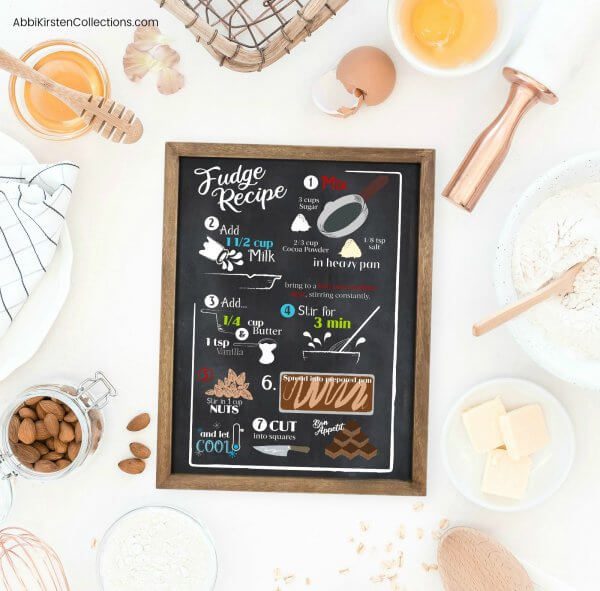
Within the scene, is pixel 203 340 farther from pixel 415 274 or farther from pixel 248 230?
pixel 415 274

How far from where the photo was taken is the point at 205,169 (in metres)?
0.97

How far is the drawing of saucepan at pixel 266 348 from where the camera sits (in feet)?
3.24

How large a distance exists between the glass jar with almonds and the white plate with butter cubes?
0.56 meters

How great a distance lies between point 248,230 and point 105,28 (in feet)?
1.27

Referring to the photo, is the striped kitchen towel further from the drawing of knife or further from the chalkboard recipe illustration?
the drawing of knife

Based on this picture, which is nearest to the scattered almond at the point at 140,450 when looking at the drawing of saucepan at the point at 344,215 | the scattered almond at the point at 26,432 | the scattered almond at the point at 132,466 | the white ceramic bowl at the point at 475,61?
→ the scattered almond at the point at 132,466

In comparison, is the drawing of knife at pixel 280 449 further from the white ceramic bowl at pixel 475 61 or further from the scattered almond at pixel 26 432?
the white ceramic bowl at pixel 475 61

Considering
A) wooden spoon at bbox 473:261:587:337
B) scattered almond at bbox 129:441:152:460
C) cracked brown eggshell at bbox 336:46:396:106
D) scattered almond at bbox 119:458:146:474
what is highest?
cracked brown eggshell at bbox 336:46:396:106

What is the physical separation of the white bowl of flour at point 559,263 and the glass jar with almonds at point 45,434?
25.8 inches

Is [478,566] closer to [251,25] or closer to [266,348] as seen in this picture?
[266,348]

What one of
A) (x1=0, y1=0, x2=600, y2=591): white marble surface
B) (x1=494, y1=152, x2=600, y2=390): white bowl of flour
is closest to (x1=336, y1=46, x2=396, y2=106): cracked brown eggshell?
(x1=0, y1=0, x2=600, y2=591): white marble surface

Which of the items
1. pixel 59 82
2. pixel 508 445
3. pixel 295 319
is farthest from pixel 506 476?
pixel 59 82

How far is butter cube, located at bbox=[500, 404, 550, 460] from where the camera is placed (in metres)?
0.94

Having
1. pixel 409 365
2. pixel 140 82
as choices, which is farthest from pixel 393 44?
pixel 409 365
